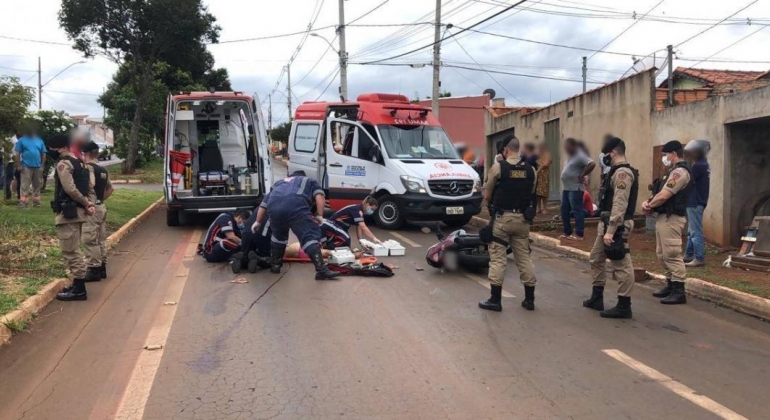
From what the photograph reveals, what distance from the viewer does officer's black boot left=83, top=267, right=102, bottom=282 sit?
7.45 metres

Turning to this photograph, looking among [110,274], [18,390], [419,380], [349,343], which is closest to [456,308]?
[349,343]

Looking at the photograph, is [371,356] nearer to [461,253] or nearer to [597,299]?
[597,299]

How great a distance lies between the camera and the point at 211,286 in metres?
7.25

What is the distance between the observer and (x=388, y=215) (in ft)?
40.0

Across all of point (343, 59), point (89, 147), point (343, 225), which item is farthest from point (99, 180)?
point (343, 59)

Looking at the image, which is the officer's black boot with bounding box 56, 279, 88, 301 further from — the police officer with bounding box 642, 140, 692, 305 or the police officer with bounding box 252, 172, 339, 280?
the police officer with bounding box 642, 140, 692, 305

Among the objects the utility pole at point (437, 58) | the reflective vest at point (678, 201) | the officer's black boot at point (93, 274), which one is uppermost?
the utility pole at point (437, 58)

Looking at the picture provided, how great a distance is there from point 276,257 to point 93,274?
2.22 m

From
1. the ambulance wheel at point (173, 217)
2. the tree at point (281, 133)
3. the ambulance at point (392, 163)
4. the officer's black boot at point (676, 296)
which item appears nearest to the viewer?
the officer's black boot at point (676, 296)

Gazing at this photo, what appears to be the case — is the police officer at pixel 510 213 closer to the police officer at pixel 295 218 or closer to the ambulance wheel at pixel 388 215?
the police officer at pixel 295 218

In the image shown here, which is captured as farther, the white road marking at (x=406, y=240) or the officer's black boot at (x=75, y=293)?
the white road marking at (x=406, y=240)

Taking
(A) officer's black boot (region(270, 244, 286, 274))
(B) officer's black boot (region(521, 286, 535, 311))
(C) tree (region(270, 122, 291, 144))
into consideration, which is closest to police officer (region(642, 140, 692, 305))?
(B) officer's black boot (region(521, 286, 535, 311))

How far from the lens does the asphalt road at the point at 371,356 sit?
3.93 meters

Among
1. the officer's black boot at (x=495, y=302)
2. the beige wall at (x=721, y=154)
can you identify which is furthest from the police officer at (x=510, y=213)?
the beige wall at (x=721, y=154)
